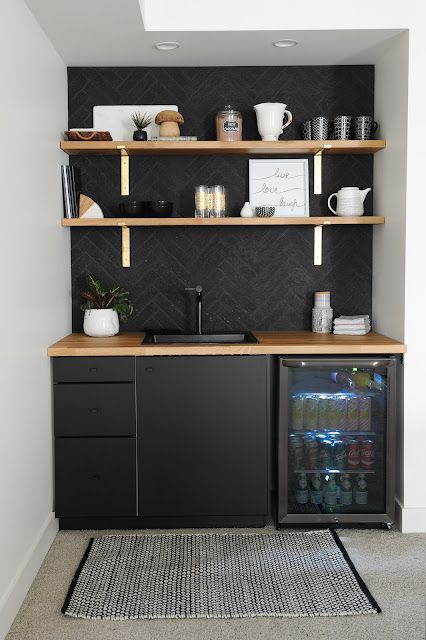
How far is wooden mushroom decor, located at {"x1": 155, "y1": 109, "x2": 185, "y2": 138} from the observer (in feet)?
12.3

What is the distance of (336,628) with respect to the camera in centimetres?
255

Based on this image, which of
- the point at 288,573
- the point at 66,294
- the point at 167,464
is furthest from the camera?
the point at 66,294

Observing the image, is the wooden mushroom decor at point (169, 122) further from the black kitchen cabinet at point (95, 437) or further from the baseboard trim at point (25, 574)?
the baseboard trim at point (25, 574)

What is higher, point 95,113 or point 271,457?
point 95,113

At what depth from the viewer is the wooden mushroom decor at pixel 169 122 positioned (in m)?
3.74

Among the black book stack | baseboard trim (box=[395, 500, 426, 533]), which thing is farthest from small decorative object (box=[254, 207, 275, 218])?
baseboard trim (box=[395, 500, 426, 533])

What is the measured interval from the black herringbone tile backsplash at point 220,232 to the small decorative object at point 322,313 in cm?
14

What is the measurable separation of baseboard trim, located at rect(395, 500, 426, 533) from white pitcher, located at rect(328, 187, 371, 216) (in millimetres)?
1478

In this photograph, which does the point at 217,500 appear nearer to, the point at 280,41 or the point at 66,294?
the point at 66,294

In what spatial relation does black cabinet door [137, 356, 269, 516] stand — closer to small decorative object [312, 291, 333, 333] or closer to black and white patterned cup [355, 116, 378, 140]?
small decorative object [312, 291, 333, 333]

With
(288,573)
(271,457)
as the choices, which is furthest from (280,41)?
(288,573)

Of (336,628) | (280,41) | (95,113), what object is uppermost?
(280,41)

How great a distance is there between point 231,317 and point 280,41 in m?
1.42

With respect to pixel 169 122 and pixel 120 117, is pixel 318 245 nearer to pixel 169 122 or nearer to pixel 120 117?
pixel 169 122
